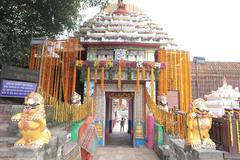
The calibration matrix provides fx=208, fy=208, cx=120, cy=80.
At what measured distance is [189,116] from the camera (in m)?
4.36

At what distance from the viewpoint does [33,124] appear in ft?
13.1

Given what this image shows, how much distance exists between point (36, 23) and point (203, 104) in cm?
937

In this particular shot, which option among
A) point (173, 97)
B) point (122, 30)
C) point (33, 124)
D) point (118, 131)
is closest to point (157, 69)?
point (173, 97)

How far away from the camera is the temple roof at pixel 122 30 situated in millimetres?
11086

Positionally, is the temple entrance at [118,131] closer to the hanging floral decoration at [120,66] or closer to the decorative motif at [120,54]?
the hanging floral decoration at [120,66]

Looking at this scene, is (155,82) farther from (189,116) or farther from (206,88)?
(189,116)

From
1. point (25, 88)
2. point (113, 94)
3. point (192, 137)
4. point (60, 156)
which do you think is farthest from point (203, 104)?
point (113, 94)

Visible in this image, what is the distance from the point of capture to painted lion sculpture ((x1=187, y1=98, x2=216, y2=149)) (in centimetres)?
416

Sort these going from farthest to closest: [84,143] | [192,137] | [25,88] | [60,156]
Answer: [25,88]
[60,156]
[84,143]
[192,137]

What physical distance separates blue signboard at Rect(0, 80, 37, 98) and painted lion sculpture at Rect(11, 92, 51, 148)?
3360 millimetres

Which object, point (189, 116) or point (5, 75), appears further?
point (5, 75)

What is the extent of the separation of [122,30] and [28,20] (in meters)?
4.90

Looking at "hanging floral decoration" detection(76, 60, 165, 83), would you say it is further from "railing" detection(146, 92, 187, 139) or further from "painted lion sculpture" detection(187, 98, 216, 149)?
"painted lion sculpture" detection(187, 98, 216, 149)

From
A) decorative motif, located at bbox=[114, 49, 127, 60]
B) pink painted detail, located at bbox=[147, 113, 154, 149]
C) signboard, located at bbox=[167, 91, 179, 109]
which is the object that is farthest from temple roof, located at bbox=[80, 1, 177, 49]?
pink painted detail, located at bbox=[147, 113, 154, 149]
